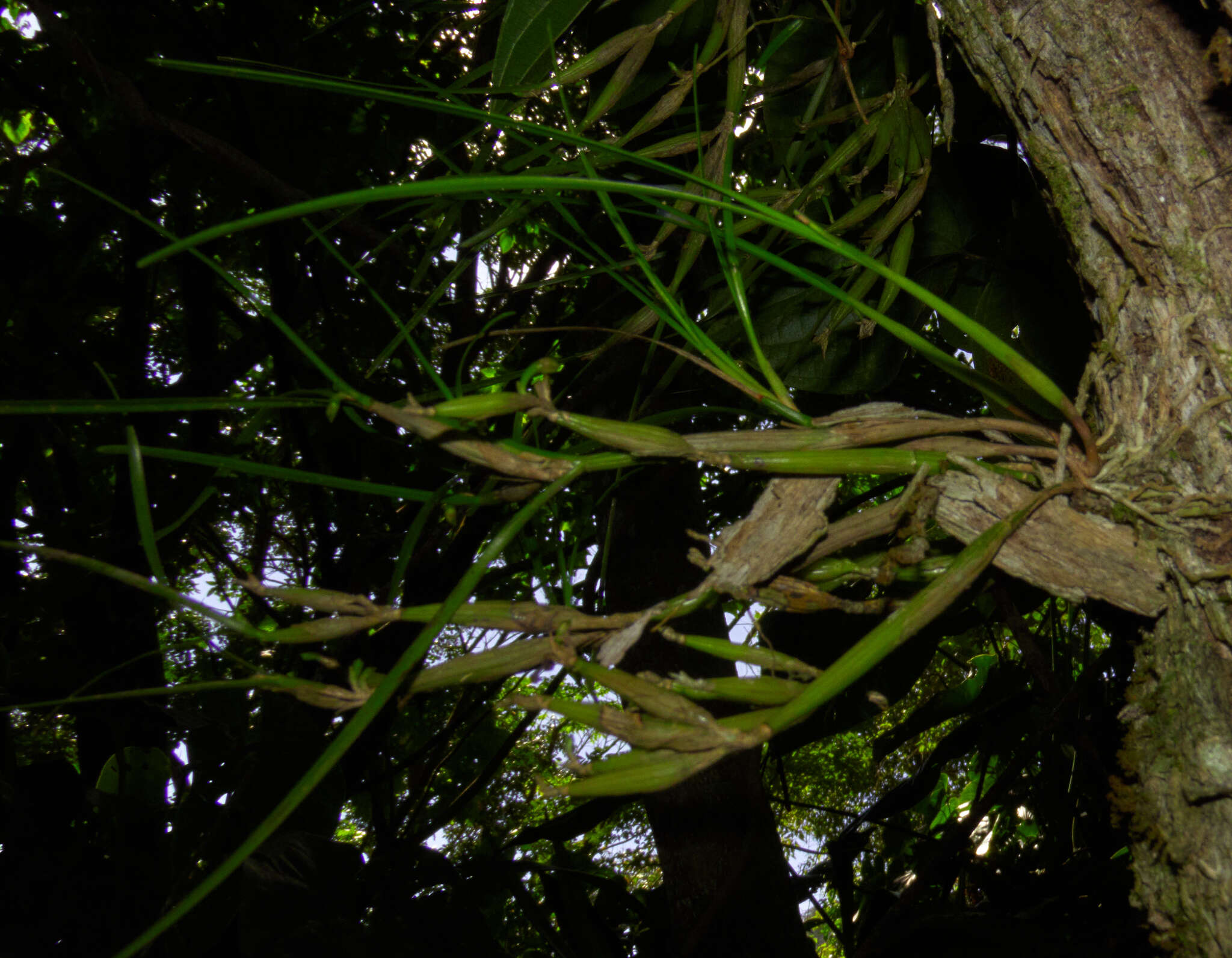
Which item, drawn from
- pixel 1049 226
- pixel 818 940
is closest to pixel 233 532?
pixel 1049 226

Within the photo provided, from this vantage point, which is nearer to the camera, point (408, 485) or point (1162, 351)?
point (1162, 351)

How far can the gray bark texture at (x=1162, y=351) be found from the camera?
174mm

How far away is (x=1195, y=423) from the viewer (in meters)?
0.19

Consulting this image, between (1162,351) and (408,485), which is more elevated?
(408,485)

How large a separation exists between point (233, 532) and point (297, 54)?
45.8 inches

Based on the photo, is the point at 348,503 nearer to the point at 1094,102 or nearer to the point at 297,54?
the point at 297,54

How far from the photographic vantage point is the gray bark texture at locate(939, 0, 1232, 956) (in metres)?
0.17

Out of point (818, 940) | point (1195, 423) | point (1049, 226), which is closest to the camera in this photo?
point (1195, 423)

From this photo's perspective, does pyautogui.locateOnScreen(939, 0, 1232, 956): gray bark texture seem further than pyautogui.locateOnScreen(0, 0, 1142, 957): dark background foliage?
No

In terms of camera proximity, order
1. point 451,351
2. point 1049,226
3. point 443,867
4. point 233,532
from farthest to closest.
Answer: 1. point 233,532
2. point 451,351
3. point 443,867
4. point 1049,226

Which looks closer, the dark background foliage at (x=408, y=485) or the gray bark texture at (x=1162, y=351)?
the gray bark texture at (x=1162, y=351)

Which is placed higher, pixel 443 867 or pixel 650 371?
pixel 650 371

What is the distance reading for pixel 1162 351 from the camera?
19 cm

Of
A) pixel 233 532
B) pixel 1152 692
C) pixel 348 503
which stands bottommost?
pixel 1152 692
